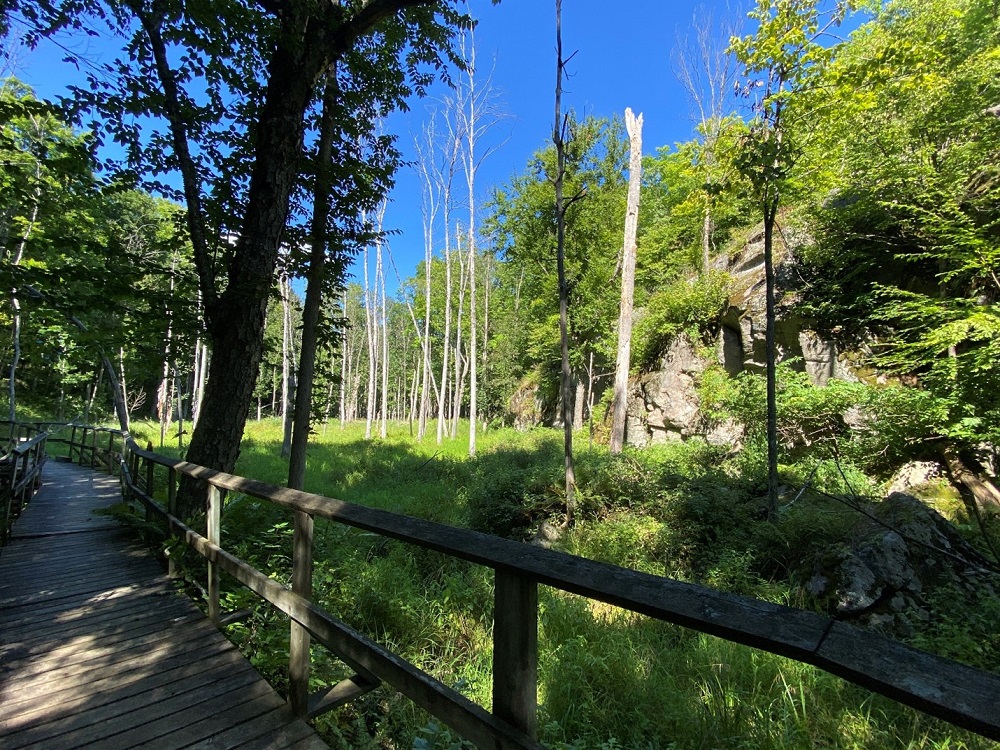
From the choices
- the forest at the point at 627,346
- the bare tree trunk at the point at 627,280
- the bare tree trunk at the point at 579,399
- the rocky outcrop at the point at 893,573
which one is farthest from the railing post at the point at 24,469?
the bare tree trunk at the point at 579,399

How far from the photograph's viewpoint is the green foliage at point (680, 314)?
15055 mm

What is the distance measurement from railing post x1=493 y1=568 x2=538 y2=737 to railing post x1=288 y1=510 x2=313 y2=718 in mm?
1354

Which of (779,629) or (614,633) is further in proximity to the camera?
(614,633)

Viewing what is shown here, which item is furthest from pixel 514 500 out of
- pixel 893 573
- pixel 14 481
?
pixel 14 481

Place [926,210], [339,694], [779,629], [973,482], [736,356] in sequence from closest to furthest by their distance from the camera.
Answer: [779,629] < [339,694] < [973,482] < [926,210] < [736,356]

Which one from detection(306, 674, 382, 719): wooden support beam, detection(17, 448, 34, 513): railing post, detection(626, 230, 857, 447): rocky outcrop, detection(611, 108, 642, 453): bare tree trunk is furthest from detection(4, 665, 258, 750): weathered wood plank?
detection(611, 108, 642, 453): bare tree trunk

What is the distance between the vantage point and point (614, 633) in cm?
437

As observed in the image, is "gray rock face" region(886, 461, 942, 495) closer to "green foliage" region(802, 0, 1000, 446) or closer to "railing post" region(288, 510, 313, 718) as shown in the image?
"green foliage" region(802, 0, 1000, 446)

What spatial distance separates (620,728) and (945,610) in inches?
143

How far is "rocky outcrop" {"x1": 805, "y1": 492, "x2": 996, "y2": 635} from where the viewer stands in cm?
446

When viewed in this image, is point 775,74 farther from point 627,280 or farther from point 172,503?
point 172,503

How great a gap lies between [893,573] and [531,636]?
5.40 m

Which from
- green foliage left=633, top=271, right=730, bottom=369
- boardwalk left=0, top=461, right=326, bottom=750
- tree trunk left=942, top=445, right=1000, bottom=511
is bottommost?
boardwalk left=0, top=461, right=326, bottom=750

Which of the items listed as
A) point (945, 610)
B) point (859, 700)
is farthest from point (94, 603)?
point (945, 610)
